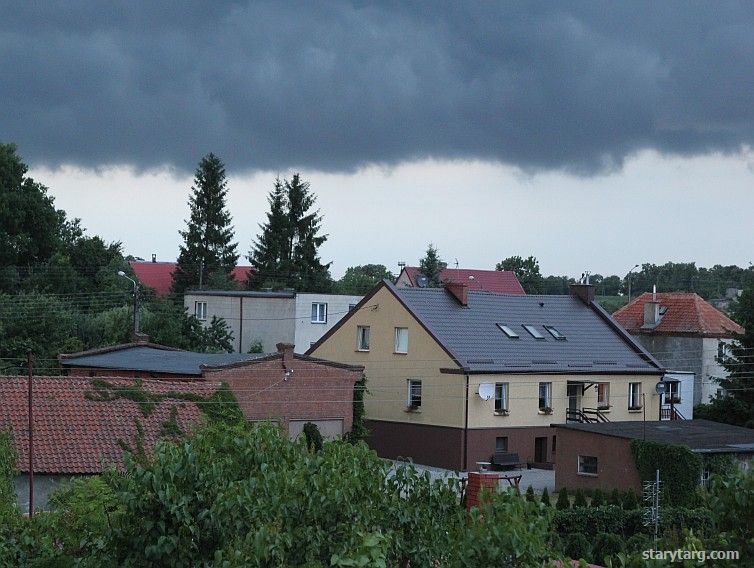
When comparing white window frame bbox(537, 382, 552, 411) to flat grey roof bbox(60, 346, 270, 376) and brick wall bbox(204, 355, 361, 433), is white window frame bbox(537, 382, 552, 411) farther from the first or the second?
flat grey roof bbox(60, 346, 270, 376)

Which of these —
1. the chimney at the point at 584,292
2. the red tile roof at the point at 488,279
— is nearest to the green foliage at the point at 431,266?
the red tile roof at the point at 488,279

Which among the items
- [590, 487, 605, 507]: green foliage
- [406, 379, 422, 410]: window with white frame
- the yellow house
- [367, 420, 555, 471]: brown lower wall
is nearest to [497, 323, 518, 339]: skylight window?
the yellow house

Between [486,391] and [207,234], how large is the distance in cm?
5288

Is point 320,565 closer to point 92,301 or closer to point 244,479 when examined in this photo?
point 244,479

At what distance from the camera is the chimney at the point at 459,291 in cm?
5462

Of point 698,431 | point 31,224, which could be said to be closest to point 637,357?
point 698,431

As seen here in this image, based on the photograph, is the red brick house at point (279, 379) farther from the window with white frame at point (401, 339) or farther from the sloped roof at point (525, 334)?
the sloped roof at point (525, 334)

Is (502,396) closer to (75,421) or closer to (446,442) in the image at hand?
(446,442)

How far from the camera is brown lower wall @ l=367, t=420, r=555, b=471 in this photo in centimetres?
4962

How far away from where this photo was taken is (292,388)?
4588 centimetres

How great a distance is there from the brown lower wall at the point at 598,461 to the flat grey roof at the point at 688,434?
0.97ft

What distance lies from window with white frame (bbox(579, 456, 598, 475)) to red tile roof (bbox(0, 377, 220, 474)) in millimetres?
15034

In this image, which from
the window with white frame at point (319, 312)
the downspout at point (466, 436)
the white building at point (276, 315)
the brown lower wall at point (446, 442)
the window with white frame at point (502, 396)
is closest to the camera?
the downspout at point (466, 436)

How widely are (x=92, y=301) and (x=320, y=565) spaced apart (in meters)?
76.6
